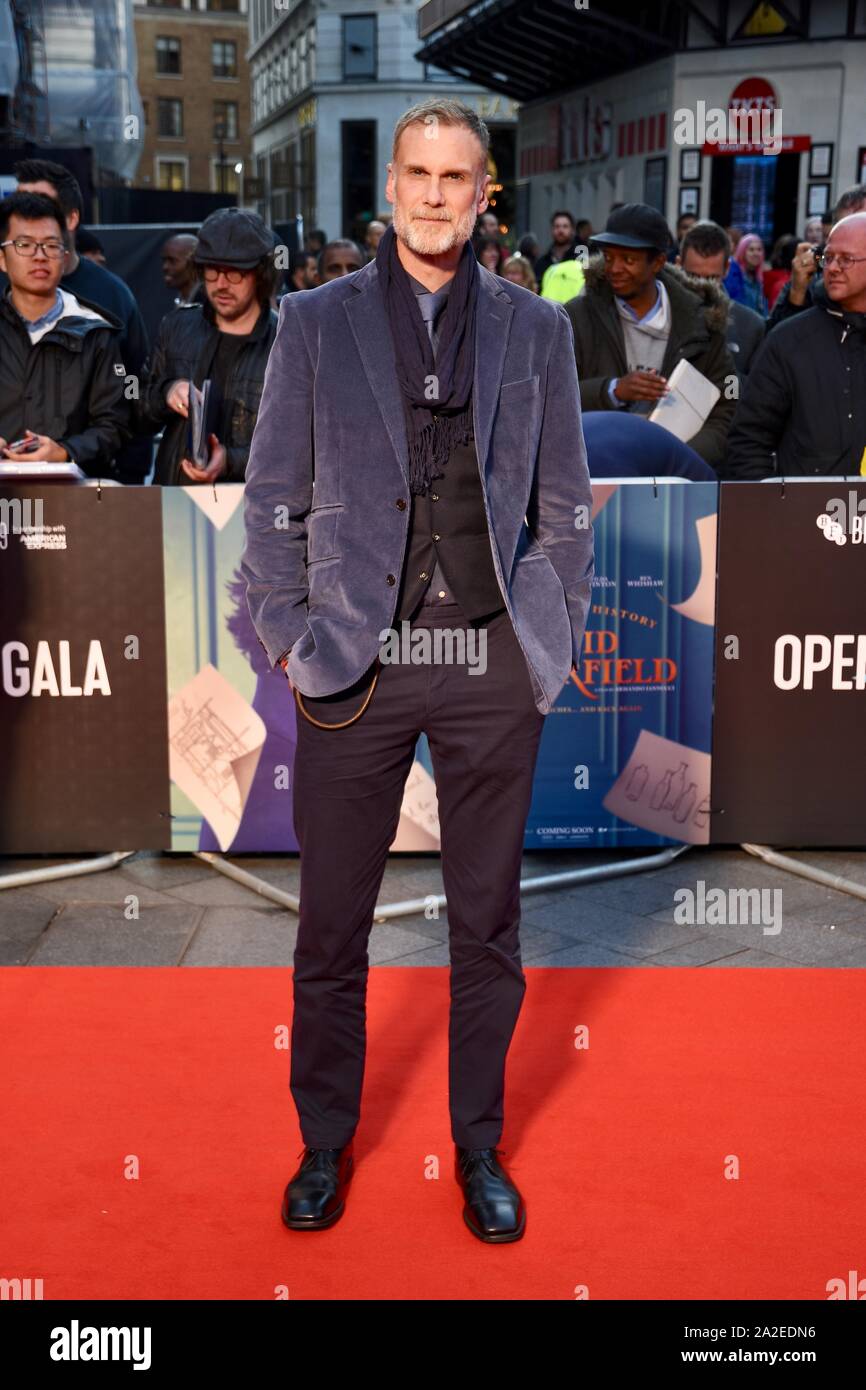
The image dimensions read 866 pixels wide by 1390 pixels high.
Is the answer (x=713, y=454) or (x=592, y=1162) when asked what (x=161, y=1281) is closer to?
(x=592, y=1162)

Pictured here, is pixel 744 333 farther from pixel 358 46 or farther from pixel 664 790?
pixel 358 46

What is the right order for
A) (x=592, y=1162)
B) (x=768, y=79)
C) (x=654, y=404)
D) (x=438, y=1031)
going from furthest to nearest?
1. (x=768, y=79)
2. (x=654, y=404)
3. (x=438, y=1031)
4. (x=592, y=1162)

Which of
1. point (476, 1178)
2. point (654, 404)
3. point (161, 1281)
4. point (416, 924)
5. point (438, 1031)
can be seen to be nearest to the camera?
point (161, 1281)

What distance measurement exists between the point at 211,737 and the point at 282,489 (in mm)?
2624

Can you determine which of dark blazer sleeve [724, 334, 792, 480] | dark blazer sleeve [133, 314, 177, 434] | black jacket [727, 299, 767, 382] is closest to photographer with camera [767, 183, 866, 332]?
black jacket [727, 299, 767, 382]

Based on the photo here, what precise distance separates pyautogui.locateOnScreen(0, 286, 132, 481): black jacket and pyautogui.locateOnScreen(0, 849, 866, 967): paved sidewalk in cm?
165

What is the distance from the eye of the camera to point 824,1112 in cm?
394

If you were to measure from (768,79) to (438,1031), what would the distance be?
95.8ft

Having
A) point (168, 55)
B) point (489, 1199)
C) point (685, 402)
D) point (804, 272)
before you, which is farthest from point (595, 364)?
point (168, 55)

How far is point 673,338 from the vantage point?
662 centimetres

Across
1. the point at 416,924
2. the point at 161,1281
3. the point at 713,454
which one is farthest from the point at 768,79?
the point at 161,1281

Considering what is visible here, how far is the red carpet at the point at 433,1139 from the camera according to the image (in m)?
3.24

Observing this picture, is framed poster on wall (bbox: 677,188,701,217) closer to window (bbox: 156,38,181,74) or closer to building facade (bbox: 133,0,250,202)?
building facade (bbox: 133,0,250,202)

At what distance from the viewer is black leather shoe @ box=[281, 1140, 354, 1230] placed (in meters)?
3.37
